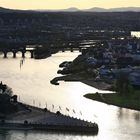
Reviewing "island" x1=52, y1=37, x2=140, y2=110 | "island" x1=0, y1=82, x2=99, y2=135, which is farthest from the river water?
"island" x1=52, y1=37, x2=140, y2=110

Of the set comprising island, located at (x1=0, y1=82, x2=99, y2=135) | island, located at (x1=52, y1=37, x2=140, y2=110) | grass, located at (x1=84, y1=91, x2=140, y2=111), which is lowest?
island, located at (x1=52, y1=37, x2=140, y2=110)

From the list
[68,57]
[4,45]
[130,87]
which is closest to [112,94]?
[130,87]

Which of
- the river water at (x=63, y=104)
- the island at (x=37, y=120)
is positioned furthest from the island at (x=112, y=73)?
the island at (x=37, y=120)

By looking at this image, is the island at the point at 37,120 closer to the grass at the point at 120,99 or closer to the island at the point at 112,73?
the grass at the point at 120,99

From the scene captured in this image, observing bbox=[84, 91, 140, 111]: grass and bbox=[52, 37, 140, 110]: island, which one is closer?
bbox=[84, 91, 140, 111]: grass

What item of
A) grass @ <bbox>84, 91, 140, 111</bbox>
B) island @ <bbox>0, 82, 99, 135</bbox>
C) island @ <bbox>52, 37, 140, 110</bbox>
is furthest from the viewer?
island @ <bbox>52, 37, 140, 110</bbox>

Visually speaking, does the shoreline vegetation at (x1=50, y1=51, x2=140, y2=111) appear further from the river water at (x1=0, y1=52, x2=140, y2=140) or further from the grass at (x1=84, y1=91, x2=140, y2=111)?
the river water at (x1=0, y1=52, x2=140, y2=140)
